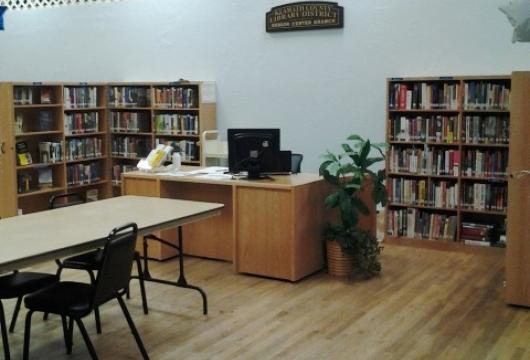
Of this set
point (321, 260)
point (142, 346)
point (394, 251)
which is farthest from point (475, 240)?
point (142, 346)

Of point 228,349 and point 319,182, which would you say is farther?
point 319,182

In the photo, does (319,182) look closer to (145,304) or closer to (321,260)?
(321,260)

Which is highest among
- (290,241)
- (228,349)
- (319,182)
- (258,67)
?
(258,67)

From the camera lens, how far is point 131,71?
31.8 ft

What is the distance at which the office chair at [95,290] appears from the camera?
3.66m

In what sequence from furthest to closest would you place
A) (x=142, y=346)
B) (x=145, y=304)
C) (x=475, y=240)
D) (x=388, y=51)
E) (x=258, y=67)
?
(x=258, y=67) < (x=388, y=51) < (x=475, y=240) < (x=145, y=304) < (x=142, y=346)

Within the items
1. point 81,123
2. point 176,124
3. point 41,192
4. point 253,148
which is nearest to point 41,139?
point 81,123

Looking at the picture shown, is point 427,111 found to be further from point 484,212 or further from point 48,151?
point 48,151

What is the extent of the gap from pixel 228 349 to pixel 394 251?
3169 millimetres

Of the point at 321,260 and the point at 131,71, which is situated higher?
the point at 131,71

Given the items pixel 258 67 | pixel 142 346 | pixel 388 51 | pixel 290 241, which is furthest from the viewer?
pixel 258 67

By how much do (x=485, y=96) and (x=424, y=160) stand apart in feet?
3.00

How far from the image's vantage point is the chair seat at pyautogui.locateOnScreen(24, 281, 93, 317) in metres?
3.68

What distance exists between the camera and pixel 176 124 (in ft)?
28.9
